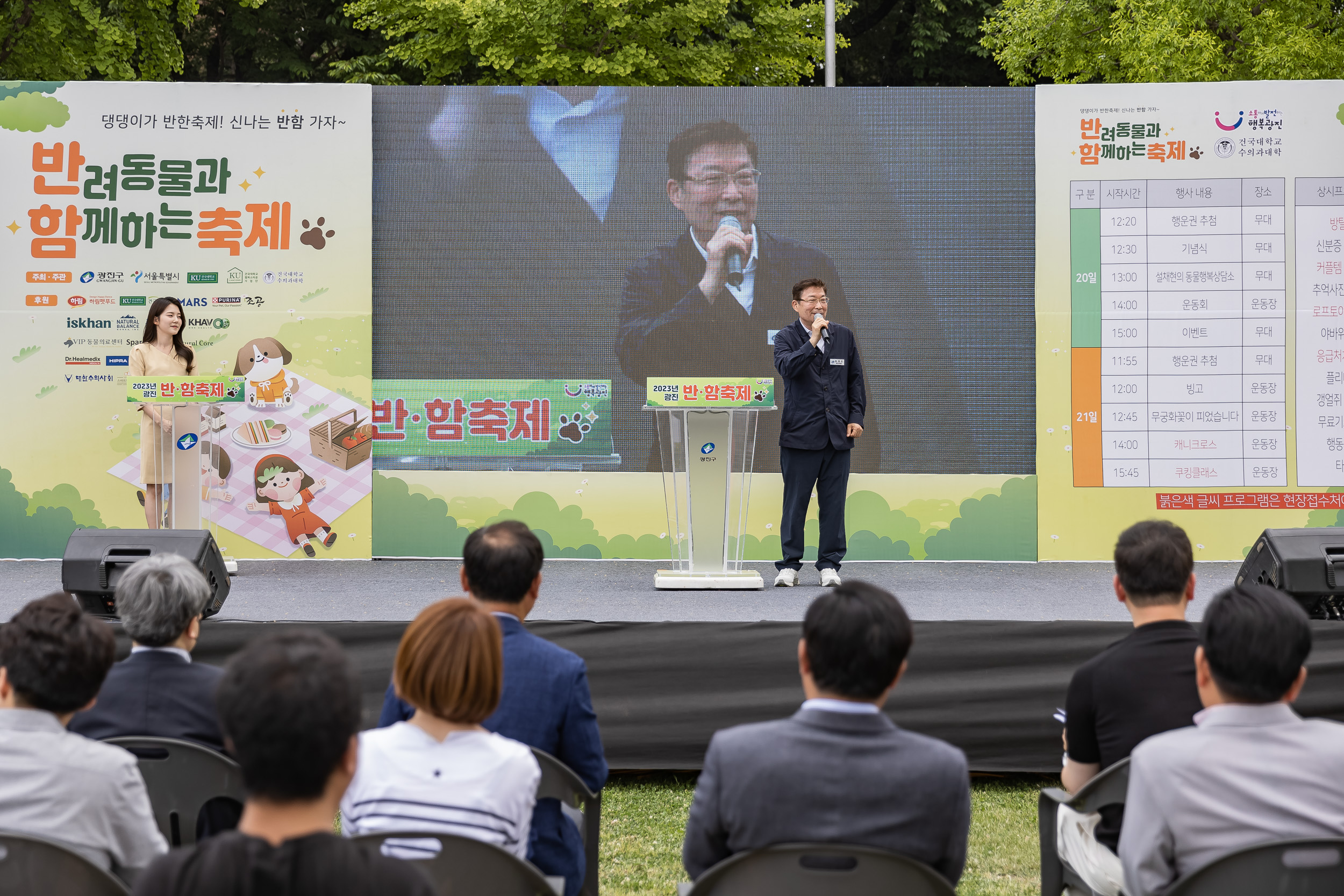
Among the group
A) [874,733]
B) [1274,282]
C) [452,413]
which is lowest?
[874,733]

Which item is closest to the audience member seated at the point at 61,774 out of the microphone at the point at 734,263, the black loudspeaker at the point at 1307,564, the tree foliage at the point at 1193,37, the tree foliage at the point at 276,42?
the black loudspeaker at the point at 1307,564

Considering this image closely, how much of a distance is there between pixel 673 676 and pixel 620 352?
9.91 ft

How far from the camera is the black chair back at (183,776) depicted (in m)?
1.99

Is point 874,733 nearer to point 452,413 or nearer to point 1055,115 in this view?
point 452,413

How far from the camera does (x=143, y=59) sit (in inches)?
470

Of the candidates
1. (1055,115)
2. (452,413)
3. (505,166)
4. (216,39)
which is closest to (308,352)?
(452,413)

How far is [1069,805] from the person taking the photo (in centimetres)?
212

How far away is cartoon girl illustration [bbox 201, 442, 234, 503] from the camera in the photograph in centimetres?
639

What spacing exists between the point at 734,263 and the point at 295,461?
2.56 m

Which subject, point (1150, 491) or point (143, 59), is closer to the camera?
point (1150, 491)

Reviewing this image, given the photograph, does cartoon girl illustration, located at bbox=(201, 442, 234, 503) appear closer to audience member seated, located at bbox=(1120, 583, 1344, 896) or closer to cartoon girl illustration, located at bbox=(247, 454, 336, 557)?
cartoon girl illustration, located at bbox=(247, 454, 336, 557)

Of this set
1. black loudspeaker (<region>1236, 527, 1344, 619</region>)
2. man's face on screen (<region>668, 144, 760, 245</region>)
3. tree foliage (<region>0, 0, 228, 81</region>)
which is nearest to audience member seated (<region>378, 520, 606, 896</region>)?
black loudspeaker (<region>1236, 527, 1344, 619</region>)

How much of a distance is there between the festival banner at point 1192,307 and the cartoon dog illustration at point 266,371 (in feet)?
13.0

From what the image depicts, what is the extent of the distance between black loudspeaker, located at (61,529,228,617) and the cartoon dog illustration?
2.49 metres
